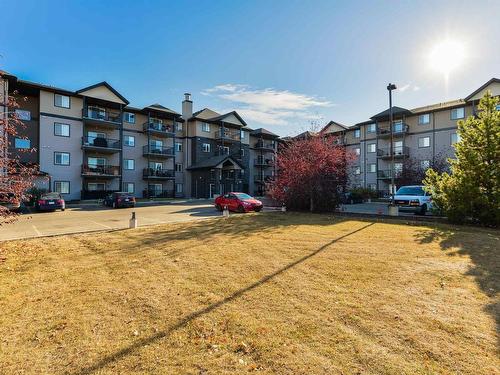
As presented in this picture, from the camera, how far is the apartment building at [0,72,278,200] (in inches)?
1151

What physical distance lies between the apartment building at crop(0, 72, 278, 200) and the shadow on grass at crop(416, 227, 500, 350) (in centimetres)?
2840

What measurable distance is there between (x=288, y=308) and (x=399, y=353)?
168 centimetres

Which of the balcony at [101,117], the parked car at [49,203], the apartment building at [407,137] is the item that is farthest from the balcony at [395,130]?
the parked car at [49,203]

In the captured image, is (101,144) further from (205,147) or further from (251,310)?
(251,310)

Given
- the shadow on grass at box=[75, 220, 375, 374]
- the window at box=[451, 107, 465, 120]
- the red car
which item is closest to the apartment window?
the red car

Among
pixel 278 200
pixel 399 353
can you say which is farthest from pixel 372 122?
pixel 399 353

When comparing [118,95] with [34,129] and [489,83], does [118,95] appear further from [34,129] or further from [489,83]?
[489,83]

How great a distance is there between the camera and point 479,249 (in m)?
8.57

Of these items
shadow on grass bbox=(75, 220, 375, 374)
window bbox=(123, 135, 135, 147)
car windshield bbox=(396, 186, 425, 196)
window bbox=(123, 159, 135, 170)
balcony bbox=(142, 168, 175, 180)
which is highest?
window bbox=(123, 135, 135, 147)

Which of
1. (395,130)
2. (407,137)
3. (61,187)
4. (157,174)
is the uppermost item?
(395,130)

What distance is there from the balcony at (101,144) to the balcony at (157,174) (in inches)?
180

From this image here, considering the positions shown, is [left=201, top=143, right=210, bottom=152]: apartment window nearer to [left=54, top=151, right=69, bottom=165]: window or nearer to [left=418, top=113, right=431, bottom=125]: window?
[left=54, top=151, right=69, bottom=165]: window

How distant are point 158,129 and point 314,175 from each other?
25898mm

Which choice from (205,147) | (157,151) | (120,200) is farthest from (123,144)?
(120,200)
